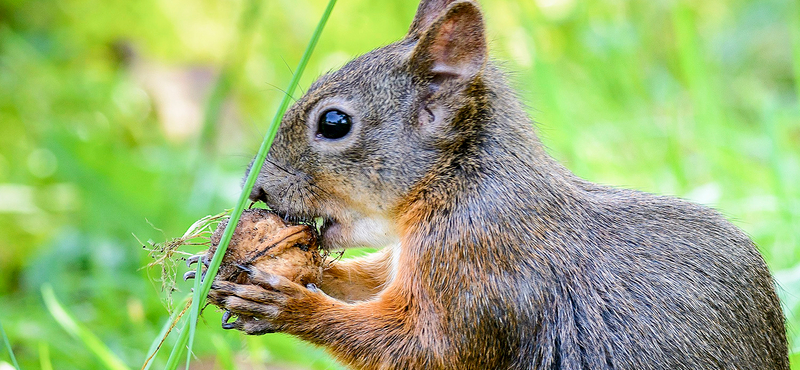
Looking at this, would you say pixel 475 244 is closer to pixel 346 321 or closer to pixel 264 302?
pixel 346 321

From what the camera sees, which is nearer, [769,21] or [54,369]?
[54,369]

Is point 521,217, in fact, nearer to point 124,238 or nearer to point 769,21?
point 124,238

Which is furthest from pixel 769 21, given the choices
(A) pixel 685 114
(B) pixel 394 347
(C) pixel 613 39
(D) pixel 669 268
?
(B) pixel 394 347

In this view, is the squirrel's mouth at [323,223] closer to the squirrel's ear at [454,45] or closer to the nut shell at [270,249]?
the nut shell at [270,249]

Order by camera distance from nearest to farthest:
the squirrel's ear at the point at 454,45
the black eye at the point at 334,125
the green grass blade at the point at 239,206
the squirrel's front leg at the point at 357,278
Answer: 1. the green grass blade at the point at 239,206
2. the squirrel's ear at the point at 454,45
3. the black eye at the point at 334,125
4. the squirrel's front leg at the point at 357,278

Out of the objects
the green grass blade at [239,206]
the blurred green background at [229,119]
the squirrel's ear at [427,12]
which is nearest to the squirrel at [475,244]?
the squirrel's ear at [427,12]

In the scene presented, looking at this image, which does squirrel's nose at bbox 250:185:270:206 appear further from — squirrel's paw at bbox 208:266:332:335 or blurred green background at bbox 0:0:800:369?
blurred green background at bbox 0:0:800:369

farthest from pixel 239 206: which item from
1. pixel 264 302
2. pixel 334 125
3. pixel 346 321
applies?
pixel 334 125
